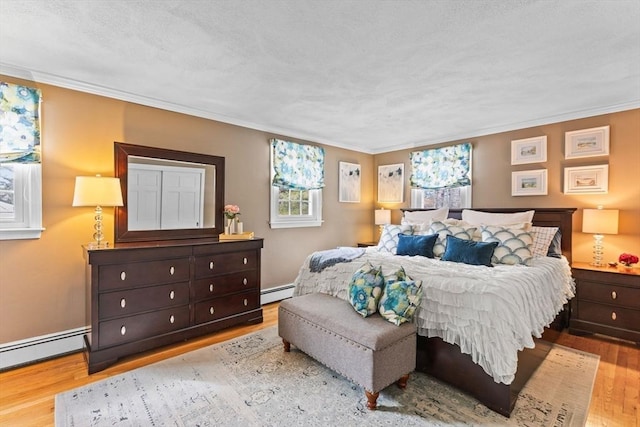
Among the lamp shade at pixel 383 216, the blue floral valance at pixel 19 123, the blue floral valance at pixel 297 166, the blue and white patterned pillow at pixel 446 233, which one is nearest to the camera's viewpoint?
the blue floral valance at pixel 19 123

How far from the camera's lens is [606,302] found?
307 cm

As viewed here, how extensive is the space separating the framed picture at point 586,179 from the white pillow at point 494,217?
518 millimetres

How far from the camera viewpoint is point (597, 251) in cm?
331

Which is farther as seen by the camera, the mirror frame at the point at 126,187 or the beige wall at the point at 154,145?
the mirror frame at the point at 126,187

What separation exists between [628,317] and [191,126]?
4.98 m

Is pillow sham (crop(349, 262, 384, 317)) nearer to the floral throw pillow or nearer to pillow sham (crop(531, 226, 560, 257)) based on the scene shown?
the floral throw pillow

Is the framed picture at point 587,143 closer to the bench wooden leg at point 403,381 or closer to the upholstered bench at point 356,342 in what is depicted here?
the upholstered bench at point 356,342

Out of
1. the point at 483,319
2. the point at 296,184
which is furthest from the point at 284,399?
the point at 296,184

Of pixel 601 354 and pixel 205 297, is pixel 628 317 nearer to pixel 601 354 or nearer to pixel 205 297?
pixel 601 354

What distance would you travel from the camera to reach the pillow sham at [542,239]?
3.32 metres

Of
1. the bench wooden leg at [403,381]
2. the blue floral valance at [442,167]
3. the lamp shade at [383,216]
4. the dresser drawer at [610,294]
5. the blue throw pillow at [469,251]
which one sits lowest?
the bench wooden leg at [403,381]

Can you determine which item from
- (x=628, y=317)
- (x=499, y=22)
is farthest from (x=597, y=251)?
(x=499, y=22)

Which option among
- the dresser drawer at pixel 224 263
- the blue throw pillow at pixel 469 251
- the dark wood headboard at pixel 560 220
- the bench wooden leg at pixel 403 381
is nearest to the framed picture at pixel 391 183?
the dark wood headboard at pixel 560 220

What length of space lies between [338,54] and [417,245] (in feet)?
7.22
